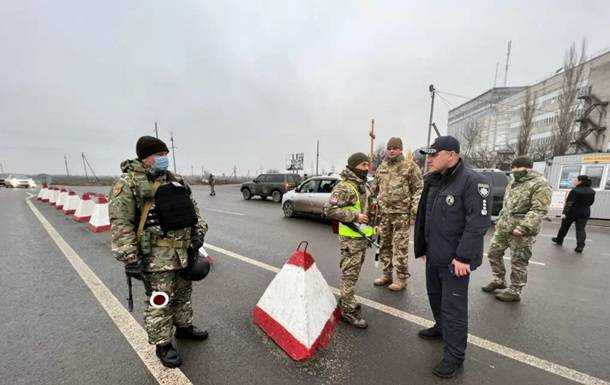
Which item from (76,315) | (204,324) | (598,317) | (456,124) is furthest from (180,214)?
(456,124)

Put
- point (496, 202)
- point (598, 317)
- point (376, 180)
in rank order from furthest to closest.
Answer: point (496, 202) → point (376, 180) → point (598, 317)

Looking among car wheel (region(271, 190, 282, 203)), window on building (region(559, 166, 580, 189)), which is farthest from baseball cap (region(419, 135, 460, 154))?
window on building (region(559, 166, 580, 189))

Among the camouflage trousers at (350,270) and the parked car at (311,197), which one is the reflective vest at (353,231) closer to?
the camouflage trousers at (350,270)

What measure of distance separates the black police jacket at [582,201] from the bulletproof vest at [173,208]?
29.1 feet

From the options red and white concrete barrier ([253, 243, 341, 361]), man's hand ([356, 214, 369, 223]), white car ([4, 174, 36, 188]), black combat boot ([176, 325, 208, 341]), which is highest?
man's hand ([356, 214, 369, 223])

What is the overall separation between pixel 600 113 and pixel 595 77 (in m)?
4.54

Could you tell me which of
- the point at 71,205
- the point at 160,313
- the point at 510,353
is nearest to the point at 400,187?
the point at 510,353

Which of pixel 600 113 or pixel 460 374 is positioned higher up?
pixel 600 113

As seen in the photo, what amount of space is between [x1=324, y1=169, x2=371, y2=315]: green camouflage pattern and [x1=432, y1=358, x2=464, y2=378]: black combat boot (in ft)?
3.15

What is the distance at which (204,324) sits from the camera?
3.17m

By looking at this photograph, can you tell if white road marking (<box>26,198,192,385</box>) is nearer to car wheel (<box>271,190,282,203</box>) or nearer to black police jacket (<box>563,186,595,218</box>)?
black police jacket (<box>563,186,595,218</box>)

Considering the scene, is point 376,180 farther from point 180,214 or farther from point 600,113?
point 600,113

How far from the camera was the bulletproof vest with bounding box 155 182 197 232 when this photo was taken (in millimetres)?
2359

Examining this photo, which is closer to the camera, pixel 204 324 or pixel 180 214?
pixel 180 214
